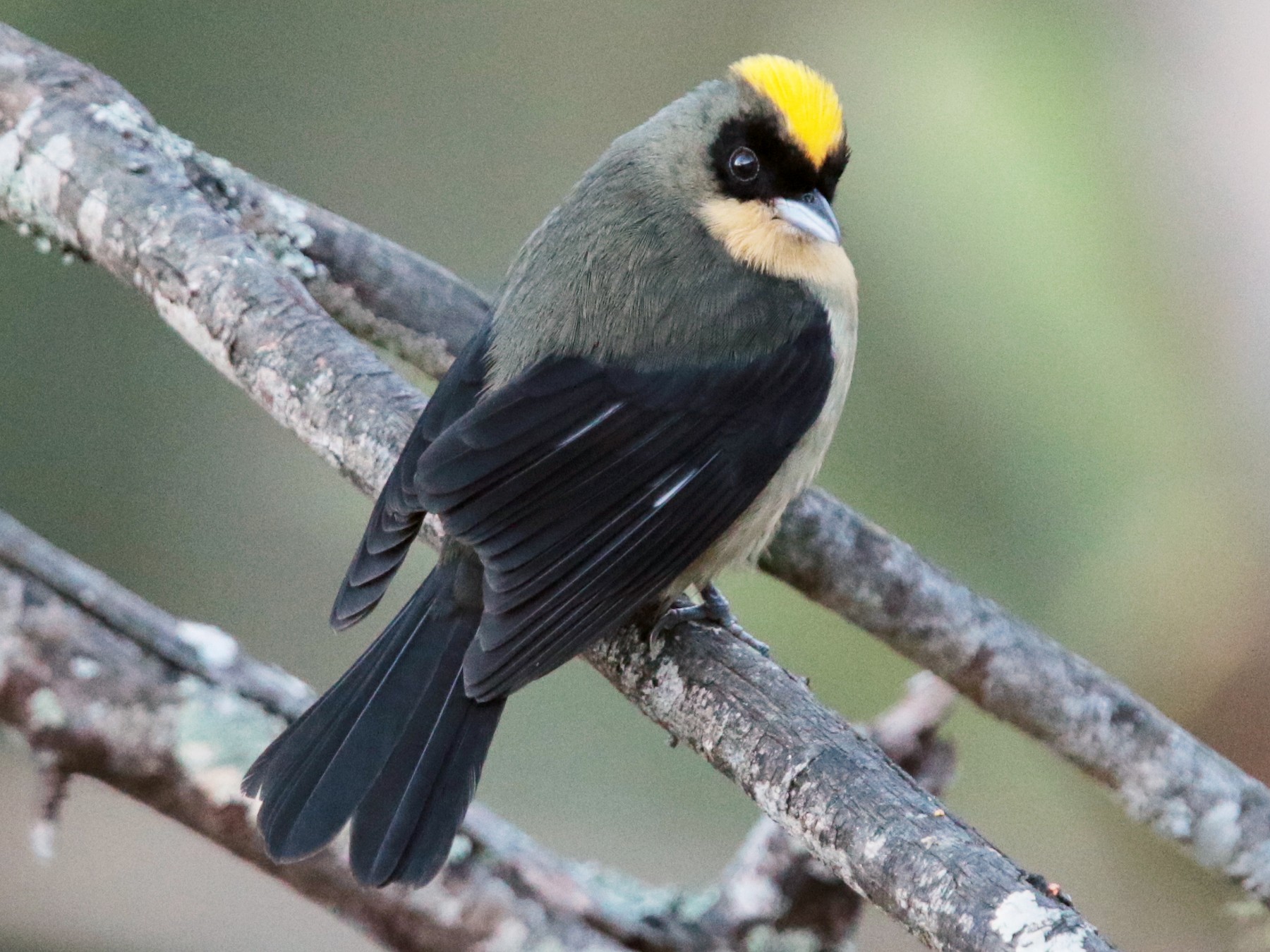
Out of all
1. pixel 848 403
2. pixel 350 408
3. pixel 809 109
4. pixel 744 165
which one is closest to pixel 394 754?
pixel 350 408

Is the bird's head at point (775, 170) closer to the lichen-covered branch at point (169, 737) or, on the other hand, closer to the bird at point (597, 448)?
the bird at point (597, 448)

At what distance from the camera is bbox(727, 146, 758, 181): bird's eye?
9.06 feet

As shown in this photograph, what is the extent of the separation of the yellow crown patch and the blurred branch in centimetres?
134

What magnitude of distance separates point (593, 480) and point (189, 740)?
30.3 inches

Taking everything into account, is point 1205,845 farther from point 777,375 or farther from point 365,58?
point 365,58

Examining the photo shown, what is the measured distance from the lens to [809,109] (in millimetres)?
2709

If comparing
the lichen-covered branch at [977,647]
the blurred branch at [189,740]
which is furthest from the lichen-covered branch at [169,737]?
the lichen-covered branch at [977,647]

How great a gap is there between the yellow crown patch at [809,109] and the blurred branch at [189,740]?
4.38 feet

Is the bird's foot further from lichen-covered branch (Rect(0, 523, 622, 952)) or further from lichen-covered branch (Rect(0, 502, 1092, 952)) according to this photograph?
lichen-covered branch (Rect(0, 523, 622, 952))

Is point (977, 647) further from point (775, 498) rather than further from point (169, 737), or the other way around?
point (169, 737)

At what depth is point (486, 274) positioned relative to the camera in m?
4.29

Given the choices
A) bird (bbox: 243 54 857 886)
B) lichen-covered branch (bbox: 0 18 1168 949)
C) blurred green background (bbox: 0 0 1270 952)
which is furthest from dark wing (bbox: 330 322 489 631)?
blurred green background (bbox: 0 0 1270 952)

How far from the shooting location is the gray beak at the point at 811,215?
2.65m

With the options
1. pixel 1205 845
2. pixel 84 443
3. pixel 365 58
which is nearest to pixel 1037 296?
pixel 1205 845
